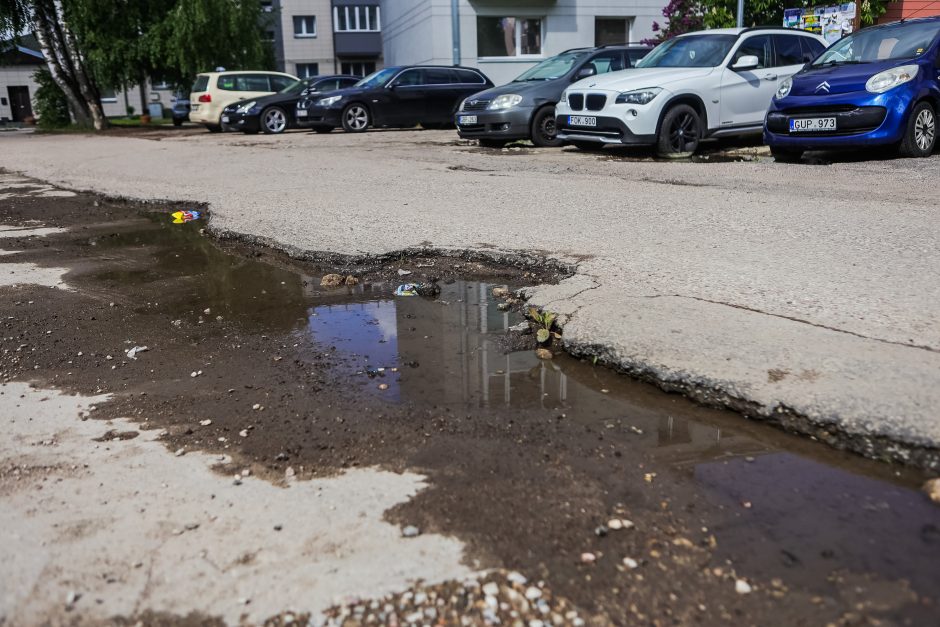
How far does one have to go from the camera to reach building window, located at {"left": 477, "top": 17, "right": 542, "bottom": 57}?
28.8m

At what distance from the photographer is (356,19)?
51.4 meters

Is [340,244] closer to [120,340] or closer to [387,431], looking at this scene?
[120,340]

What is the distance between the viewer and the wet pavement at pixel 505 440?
7.16 feet

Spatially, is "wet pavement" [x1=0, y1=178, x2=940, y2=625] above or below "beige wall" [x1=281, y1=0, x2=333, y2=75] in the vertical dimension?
below

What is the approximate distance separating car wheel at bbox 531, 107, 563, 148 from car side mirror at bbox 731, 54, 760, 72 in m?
3.15

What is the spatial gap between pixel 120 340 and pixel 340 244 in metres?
2.12

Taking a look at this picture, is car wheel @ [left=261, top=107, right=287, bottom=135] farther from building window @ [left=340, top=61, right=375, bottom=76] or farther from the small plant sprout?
building window @ [left=340, top=61, right=375, bottom=76]

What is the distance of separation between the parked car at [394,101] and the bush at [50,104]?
56.4 feet

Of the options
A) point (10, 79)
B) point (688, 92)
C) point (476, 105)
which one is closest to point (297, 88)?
point (476, 105)

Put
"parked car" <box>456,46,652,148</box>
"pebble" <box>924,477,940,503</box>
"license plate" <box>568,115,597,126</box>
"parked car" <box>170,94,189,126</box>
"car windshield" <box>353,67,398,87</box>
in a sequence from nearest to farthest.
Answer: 1. "pebble" <box>924,477,940,503</box>
2. "license plate" <box>568,115,597,126</box>
3. "parked car" <box>456,46,652,148</box>
4. "car windshield" <box>353,67,398,87</box>
5. "parked car" <box>170,94,189,126</box>

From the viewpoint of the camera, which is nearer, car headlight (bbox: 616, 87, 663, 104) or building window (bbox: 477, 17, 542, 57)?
car headlight (bbox: 616, 87, 663, 104)

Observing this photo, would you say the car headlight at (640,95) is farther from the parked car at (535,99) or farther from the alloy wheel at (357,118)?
the alloy wheel at (357,118)

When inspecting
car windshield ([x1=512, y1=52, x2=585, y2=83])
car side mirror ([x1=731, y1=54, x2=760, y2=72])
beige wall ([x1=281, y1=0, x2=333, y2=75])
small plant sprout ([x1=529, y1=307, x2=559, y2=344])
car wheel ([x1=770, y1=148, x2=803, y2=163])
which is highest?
beige wall ([x1=281, y1=0, x2=333, y2=75])

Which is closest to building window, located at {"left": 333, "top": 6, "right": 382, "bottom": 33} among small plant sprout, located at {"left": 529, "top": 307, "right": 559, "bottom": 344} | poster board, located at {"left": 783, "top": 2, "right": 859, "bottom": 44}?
poster board, located at {"left": 783, "top": 2, "right": 859, "bottom": 44}
